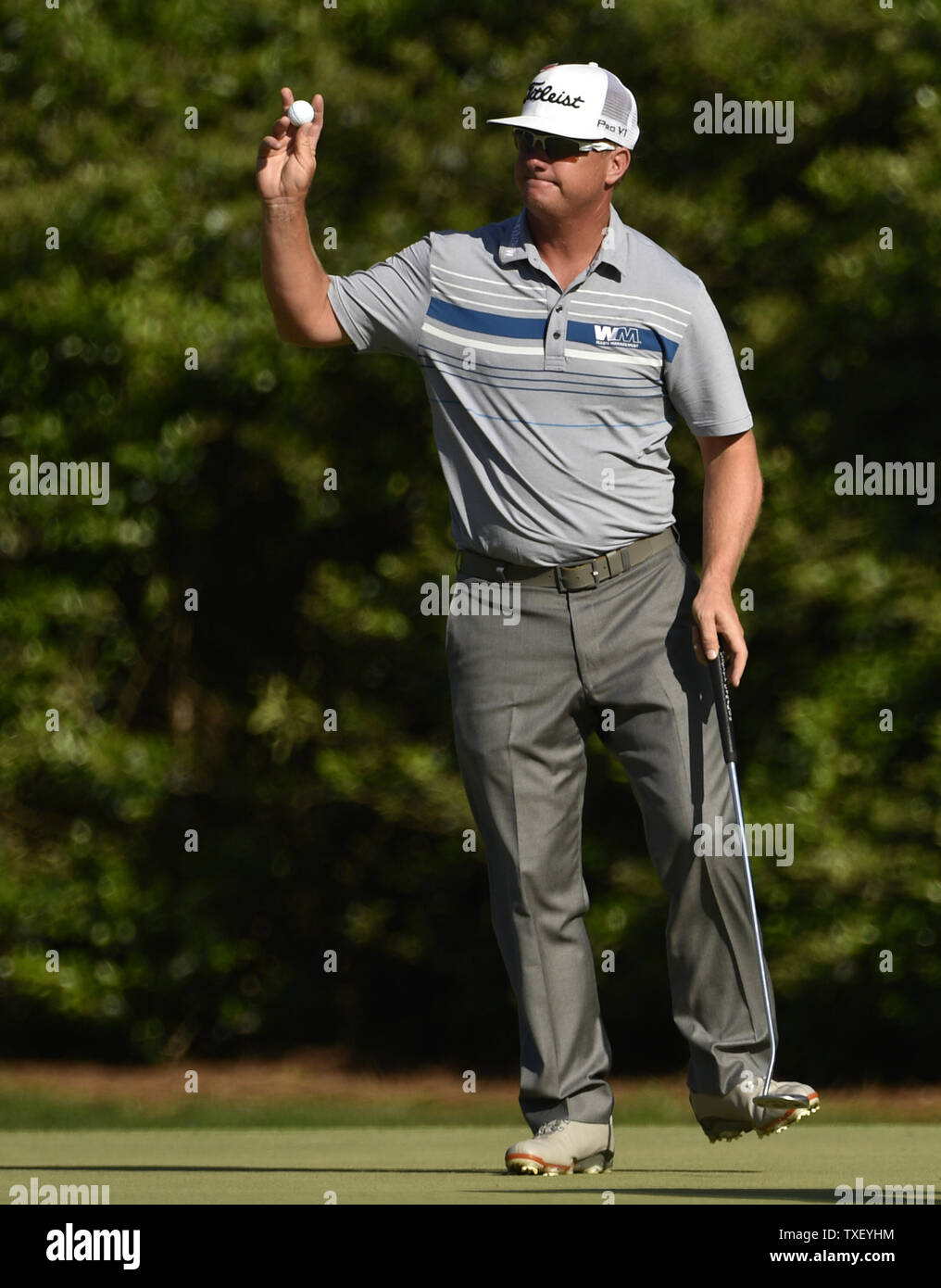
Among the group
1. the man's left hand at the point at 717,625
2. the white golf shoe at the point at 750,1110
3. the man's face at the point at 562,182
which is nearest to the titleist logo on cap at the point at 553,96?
the man's face at the point at 562,182

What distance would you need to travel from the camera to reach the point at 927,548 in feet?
27.5

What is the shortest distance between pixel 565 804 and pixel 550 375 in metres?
0.95

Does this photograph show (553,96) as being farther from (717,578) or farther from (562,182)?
(717,578)

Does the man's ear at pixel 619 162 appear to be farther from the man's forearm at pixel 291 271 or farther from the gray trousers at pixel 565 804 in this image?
the gray trousers at pixel 565 804

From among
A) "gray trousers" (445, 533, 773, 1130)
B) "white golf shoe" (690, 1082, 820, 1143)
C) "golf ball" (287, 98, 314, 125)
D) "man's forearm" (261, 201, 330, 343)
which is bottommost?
"white golf shoe" (690, 1082, 820, 1143)

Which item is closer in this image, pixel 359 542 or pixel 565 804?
pixel 565 804

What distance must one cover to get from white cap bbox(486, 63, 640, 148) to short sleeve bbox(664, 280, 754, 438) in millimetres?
423

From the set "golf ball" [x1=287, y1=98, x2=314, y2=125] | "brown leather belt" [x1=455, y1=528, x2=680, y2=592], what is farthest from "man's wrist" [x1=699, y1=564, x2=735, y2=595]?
"golf ball" [x1=287, y1=98, x2=314, y2=125]

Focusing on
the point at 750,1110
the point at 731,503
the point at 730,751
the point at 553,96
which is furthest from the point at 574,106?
the point at 750,1110

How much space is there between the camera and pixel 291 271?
16.7ft

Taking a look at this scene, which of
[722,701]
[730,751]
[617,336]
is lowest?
[730,751]

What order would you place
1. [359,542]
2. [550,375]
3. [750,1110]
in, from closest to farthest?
[750,1110] → [550,375] → [359,542]

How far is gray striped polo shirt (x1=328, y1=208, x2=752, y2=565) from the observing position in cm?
513

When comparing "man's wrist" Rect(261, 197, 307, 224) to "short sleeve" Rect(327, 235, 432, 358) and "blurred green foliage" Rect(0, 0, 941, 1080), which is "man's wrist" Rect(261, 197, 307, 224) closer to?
"short sleeve" Rect(327, 235, 432, 358)
